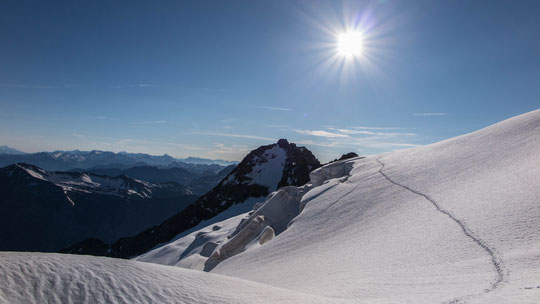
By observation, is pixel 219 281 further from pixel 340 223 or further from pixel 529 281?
pixel 340 223

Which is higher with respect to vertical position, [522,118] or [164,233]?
[522,118]

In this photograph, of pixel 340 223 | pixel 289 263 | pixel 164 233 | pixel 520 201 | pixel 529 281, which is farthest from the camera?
pixel 164 233

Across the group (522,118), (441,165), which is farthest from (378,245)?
(522,118)

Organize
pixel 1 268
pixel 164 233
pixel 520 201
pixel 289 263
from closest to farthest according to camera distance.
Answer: pixel 1 268 < pixel 520 201 < pixel 289 263 < pixel 164 233

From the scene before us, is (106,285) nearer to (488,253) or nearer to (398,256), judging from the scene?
(398,256)

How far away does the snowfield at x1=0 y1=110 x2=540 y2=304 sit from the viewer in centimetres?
482

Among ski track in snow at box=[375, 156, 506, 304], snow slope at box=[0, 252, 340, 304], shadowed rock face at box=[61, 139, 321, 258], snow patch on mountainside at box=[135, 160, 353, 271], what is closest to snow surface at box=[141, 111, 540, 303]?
ski track in snow at box=[375, 156, 506, 304]

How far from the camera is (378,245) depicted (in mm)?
8492

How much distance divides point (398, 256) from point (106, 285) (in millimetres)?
7253

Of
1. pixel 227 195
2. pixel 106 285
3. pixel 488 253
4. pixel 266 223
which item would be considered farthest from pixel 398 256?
pixel 227 195

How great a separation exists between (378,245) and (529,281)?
14.2ft

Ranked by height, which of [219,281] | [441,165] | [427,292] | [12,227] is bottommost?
[12,227]

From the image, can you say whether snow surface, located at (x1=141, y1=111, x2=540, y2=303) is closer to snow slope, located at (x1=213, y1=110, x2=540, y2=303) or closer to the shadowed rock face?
snow slope, located at (x1=213, y1=110, x2=540, y2=303)

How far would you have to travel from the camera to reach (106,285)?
5020 millimetres
